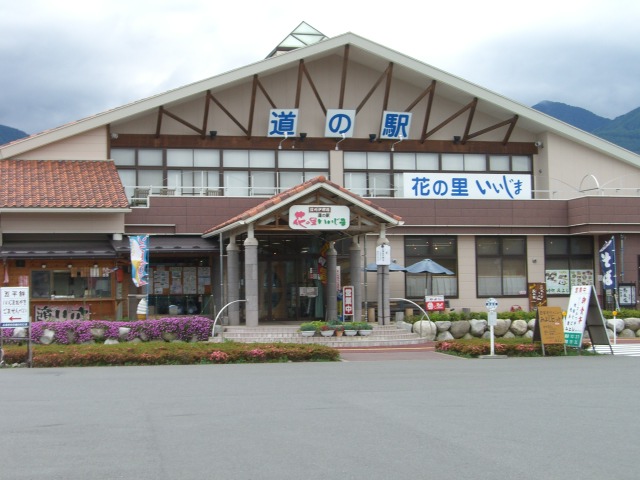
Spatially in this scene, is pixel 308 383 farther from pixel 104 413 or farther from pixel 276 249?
pixel 276 249

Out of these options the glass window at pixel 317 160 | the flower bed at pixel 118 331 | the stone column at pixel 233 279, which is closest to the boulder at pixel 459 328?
the stone column at pixel 233 279

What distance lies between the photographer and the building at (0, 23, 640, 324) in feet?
76.9

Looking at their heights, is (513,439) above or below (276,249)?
below

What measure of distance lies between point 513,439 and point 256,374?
6.75 m

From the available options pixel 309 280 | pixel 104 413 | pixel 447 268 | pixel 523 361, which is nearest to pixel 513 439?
pixel 104 413

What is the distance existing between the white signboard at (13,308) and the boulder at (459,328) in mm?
12078

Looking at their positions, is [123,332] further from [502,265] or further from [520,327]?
[502,265]

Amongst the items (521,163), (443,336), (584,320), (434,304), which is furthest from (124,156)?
(584,320)

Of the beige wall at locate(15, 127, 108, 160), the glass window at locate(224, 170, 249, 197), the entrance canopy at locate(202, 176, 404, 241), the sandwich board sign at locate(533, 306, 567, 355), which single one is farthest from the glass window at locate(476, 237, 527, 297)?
the beige wall at locate(15, 127, 108, 160)

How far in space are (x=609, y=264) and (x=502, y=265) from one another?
3.61 metres

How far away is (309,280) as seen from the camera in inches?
972

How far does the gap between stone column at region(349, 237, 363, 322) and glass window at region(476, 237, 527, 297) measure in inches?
240

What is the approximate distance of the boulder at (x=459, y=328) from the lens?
74.3ft

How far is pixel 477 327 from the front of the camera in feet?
75.0
